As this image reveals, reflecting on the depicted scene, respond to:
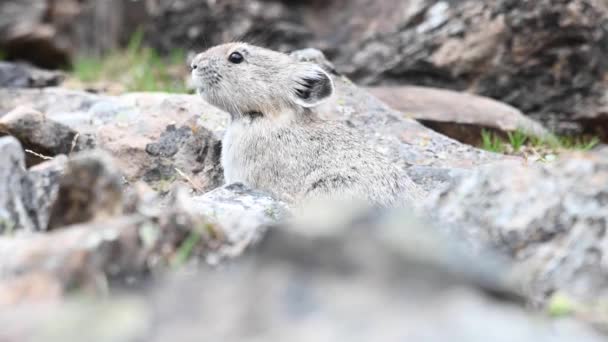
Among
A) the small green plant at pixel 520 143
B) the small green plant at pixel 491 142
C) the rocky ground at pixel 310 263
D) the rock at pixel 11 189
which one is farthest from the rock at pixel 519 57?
the rock at pixel 11 189

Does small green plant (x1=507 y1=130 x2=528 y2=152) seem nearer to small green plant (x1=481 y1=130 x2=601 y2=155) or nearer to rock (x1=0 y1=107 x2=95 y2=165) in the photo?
small green plant (x1=481 y1=130 x2=601 y2=155)

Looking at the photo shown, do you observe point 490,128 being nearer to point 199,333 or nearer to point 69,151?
point 69,151

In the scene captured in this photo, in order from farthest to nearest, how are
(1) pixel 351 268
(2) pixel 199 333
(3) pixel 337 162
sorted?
1. (3) pixel 337 162
2. (1) pixel 351 268
3. (2) pixel 199 333

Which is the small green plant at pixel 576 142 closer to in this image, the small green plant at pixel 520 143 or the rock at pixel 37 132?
the small green plant at pixel 520 143

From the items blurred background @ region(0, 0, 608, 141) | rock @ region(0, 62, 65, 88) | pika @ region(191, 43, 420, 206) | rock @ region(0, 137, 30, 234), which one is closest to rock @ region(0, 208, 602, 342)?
rock @ region(0, 137, 30, 234)

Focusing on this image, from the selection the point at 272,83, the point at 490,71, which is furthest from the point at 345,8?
the point at 272,83

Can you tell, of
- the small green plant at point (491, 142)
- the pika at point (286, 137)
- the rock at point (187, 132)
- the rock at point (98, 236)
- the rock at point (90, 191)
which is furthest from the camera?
the small green plant at point (491, 142)

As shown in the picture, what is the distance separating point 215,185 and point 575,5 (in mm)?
5452

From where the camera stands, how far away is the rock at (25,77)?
994 centimetres

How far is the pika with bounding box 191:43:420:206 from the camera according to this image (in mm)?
6363

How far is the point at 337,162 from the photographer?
21.4 feet

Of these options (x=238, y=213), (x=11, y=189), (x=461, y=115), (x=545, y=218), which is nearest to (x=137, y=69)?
(x=461, y=115)

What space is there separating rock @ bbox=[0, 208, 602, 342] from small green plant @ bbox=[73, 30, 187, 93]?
23.0 feet

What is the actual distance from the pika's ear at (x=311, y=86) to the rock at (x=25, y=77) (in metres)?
4.31
